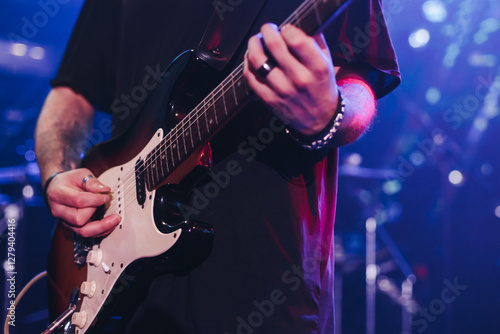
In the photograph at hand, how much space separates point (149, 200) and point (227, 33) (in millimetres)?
523

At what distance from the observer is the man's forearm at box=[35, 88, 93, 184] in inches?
65.5

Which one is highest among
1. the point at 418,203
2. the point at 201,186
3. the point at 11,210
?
the point at 11,210

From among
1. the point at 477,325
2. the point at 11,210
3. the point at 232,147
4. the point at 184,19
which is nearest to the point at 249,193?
the point at 232,147

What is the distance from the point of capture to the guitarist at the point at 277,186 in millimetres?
920

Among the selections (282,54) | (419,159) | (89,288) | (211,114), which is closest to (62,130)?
(89,288)

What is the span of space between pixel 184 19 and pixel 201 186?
0.57 m

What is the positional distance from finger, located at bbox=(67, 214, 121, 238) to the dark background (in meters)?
3.13

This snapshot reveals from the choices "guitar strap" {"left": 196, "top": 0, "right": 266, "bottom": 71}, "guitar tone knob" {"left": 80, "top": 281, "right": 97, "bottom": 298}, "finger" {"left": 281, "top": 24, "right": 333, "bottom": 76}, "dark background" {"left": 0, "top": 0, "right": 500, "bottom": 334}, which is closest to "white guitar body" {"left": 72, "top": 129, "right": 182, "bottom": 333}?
"guitar tone knob" {"left": 80, "top": 281, "right": 97, "bottom": 298}

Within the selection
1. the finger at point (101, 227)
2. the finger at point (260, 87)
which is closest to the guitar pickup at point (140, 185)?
the finger at point (101, 227)

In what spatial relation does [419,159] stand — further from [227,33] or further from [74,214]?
[74,214]

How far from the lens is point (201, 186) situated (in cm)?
122

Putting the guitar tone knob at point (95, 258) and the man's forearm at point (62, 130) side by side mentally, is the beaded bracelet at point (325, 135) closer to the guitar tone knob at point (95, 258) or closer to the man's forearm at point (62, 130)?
the guitar tone knob at point (95, 258)

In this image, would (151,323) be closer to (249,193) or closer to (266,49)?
(249,193)

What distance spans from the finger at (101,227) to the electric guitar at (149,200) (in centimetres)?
2
